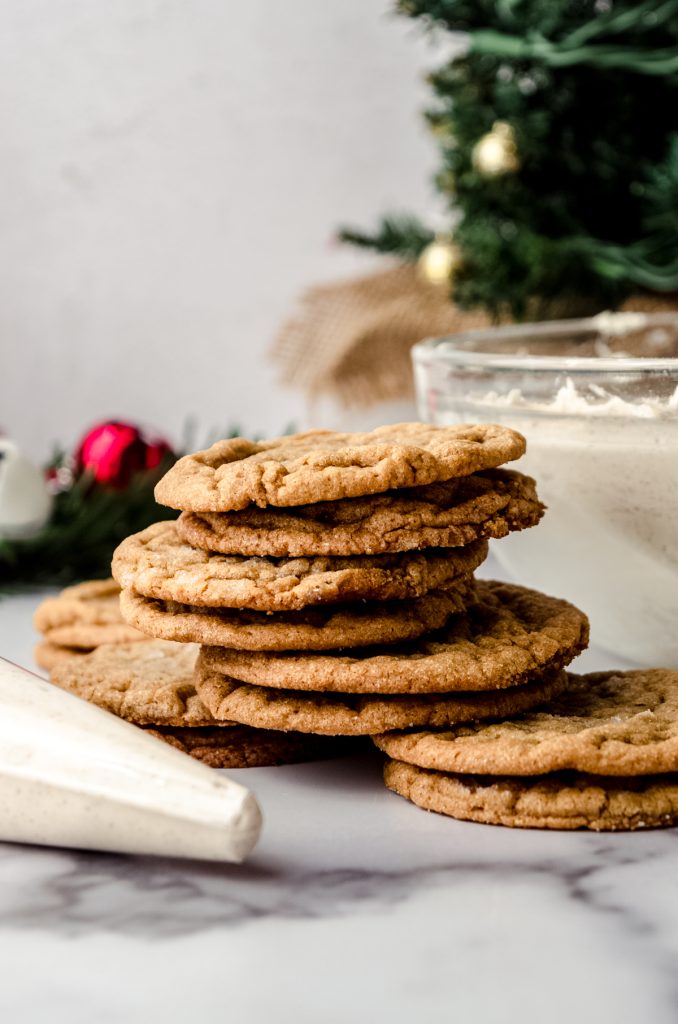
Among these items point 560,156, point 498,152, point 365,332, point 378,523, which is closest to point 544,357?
point 378,523

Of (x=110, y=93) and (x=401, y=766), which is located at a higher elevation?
(x=110, y=93)

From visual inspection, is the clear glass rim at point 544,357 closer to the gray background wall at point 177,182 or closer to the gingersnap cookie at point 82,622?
the gingersnap cookie at point 82,622

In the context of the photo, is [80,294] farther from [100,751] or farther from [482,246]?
[100,751]

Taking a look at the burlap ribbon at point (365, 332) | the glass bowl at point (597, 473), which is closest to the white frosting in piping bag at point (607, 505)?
the glass bowl at point (597, 473)

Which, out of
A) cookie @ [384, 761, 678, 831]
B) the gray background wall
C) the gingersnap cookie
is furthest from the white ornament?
the gray background wall

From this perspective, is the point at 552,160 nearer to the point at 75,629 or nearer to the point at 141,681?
the point at 75,629

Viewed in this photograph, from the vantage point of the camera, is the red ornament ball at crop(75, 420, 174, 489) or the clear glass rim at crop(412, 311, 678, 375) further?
the red ornament ball at crop(75, 420, 174, 489)

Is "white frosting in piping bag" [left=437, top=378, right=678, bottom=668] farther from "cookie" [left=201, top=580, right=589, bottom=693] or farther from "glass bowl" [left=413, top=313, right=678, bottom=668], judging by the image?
"cookie" [left=201, top=580, right=589, bottom=693]

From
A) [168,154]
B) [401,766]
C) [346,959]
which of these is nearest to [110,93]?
[168,154]
